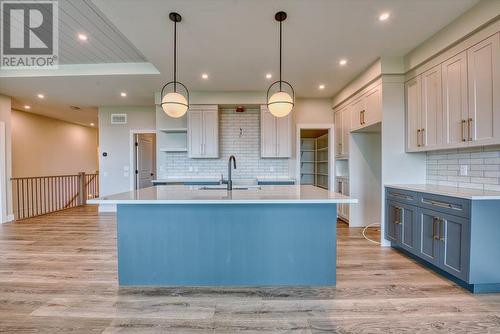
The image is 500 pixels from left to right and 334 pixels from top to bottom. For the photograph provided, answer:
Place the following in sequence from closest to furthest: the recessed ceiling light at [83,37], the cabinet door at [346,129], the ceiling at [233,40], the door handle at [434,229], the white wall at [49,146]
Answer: the ceiling at [233,40], the door handle at [434,229], the recessed ceiling light at [83,37], the cabinet door at [346,129], the white wall at [49,146]

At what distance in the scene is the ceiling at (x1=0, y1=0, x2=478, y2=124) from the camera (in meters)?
2.47

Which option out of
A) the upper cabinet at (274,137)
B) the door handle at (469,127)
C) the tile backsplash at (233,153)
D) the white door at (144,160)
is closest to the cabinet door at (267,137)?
the upper cabinet at (274,137)

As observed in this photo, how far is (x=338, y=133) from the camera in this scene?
206 inches

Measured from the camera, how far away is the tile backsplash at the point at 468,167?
2.56m

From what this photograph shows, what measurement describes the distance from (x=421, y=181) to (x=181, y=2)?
3.81m

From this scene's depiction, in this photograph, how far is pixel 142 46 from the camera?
128 inches

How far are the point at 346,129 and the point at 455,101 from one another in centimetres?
210

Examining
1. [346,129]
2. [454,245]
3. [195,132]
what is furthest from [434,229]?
[195,132]

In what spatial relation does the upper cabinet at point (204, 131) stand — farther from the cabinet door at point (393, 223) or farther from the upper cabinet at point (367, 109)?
the cabinet door at point (393, 223)

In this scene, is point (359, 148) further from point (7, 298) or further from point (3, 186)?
point (3, 186)

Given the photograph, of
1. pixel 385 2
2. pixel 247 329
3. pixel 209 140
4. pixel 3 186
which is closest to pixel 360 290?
pixel 247 329

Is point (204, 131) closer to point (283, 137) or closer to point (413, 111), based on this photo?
point (283, 137)

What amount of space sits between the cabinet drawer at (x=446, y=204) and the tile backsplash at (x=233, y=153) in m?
2.92

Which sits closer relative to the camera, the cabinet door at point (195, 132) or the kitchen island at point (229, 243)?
the kitchen island at point (229, 243)
